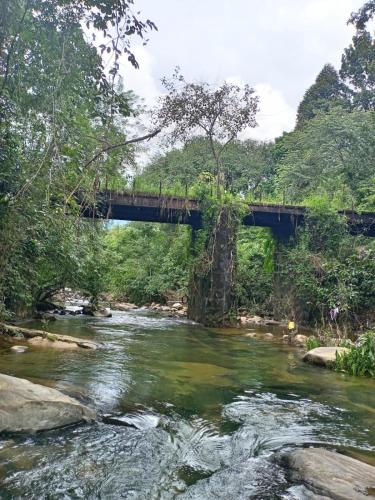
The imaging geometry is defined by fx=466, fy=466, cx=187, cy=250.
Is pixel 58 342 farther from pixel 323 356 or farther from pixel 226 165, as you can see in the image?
pixel 226 165

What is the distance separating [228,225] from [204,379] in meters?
9.22

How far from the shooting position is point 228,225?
634 inches

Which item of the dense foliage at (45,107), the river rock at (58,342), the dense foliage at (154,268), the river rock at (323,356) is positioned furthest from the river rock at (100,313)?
the river rock at (323,356)

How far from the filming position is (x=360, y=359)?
8.41 m

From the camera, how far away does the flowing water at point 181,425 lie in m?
3.64

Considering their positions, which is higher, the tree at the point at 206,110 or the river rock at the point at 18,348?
the tree at the point at 206,110

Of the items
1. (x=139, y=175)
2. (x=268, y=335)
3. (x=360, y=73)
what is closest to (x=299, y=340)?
(x=268, y=335)

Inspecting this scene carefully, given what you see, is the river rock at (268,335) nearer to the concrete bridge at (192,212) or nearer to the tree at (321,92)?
the concrete bridge at (192,212)

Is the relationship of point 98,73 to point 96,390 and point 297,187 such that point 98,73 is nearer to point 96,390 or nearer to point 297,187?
point 96,390

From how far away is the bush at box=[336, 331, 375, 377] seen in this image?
8320 mm

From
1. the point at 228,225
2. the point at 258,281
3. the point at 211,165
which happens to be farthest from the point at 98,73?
the point at 211,165

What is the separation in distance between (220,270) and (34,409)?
11.8 m

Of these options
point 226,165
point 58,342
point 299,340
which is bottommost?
point 58,342

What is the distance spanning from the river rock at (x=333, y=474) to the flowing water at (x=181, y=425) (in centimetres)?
14
